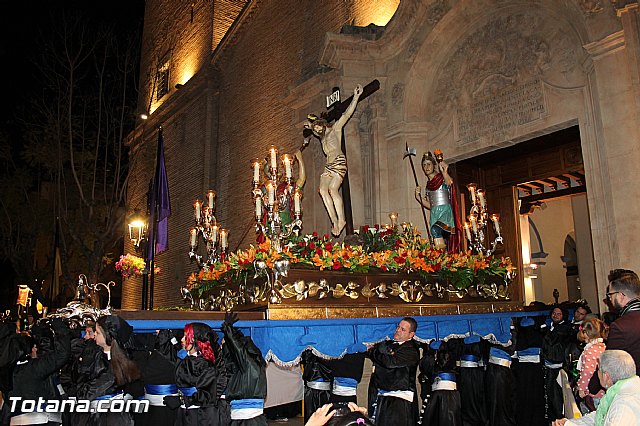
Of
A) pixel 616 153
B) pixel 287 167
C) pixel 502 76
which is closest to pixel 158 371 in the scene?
pixel 287 167

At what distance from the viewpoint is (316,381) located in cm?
745

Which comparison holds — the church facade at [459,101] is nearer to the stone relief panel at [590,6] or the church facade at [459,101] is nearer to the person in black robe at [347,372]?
the stone relief panel at [590,6]

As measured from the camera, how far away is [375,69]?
528 inches

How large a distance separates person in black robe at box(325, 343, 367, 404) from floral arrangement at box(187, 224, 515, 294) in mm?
1113

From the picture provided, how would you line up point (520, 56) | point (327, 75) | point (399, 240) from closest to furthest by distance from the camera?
point (399, 240)
point (520, 56)
point (327, 75)

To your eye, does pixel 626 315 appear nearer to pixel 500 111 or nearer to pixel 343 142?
pixel 343 142

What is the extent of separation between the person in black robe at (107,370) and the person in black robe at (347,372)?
2.55 metres

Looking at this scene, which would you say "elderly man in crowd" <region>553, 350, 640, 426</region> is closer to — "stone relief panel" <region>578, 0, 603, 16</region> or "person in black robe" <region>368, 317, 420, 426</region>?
"person in black robe" <region>368, 317, 420, 426</region>

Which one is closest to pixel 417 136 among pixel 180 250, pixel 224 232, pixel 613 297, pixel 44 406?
pixel 224 232

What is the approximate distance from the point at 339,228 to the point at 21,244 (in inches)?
776

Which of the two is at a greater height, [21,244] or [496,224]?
[21,244]

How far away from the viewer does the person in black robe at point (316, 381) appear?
7.38 metres

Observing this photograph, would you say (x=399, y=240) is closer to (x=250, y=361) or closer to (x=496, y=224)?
(x=496, y=224)

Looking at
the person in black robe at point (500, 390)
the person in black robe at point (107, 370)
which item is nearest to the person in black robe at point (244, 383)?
the person in black robe at point (107, 370)
